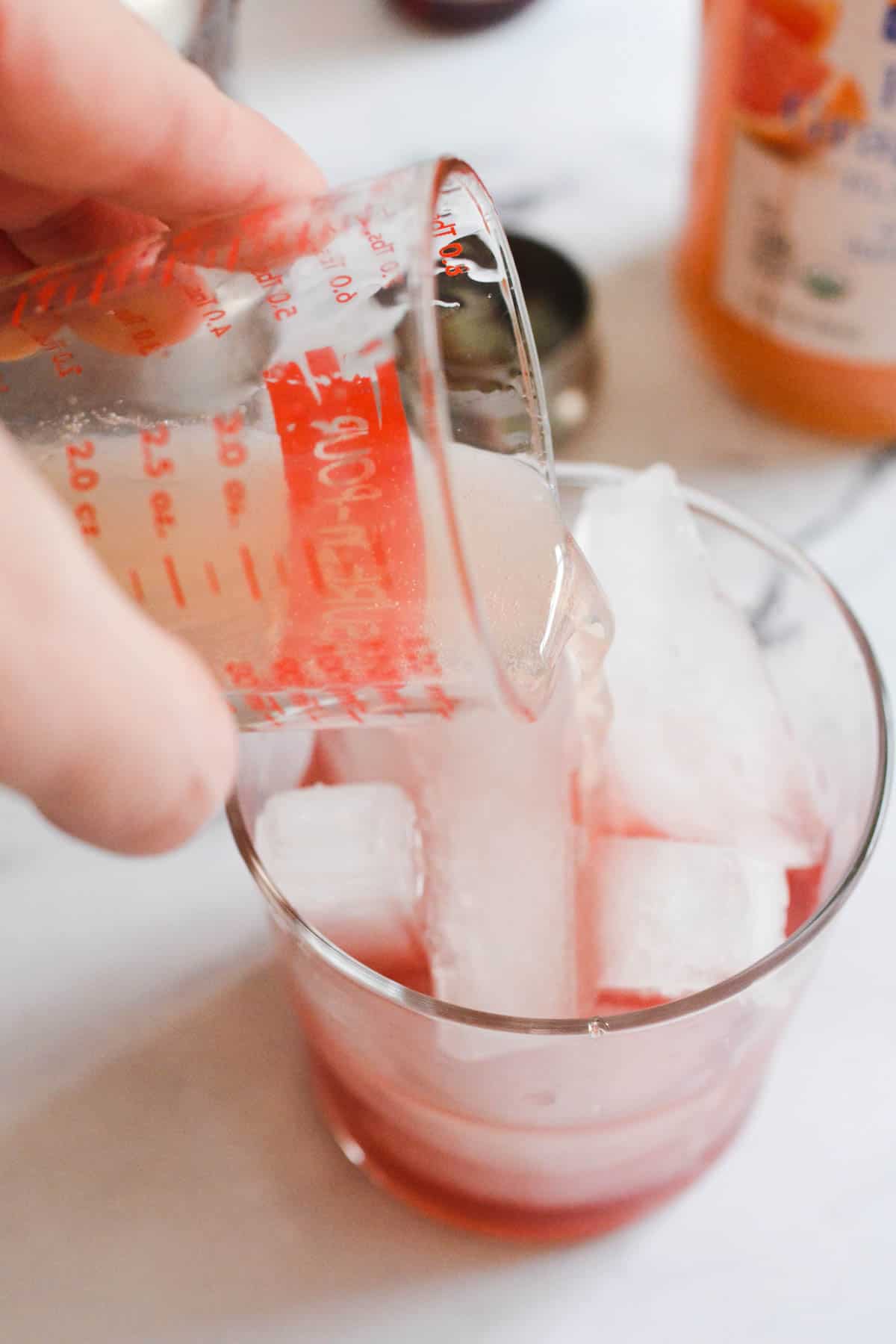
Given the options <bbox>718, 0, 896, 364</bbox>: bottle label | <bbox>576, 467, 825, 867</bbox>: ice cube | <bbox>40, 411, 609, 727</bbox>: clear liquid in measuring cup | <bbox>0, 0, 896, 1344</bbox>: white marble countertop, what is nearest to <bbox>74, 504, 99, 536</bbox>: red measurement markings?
<bbox>40, 411, 609, 727</bbox>: clear liquid in measuring cup

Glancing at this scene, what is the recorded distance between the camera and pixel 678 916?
0.63m

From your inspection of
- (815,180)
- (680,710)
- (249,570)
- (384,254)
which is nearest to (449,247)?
(384,254)

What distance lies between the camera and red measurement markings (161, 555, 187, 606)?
49 centimetres

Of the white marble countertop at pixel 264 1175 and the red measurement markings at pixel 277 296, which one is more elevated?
the red measurement markings at pixel 277 296

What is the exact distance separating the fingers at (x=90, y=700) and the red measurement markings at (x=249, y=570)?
0.11 feet

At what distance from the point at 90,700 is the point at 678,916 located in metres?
0.31

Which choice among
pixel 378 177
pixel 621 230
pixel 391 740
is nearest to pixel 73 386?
pixel 378 177

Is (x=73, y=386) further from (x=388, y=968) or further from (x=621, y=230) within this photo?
(x=621, y=230)

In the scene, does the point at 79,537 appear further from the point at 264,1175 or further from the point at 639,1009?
the point at 264,1175

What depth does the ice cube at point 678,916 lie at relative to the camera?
0.62 meters

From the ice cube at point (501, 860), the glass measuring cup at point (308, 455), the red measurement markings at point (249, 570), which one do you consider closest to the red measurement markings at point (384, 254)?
the glass measuring cup at point (308, 455)

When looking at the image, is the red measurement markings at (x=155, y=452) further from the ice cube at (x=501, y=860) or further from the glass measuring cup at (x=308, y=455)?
the ice cube at (x=501, y=860)

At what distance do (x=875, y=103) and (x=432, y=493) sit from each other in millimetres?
551

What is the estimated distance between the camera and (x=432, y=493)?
1.50 ft
